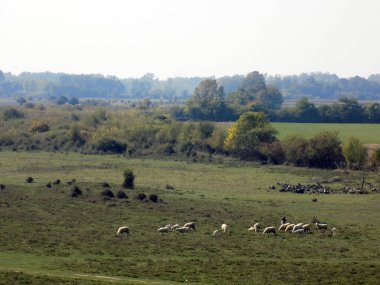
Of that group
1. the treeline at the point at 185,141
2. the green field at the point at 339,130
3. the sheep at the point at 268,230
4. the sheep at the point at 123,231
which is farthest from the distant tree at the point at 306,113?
the sheep at the point at 123,231

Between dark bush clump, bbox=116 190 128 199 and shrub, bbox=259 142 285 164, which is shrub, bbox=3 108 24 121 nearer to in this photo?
shrub, bbox=259 142 285 164

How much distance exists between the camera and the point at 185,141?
11456 cm

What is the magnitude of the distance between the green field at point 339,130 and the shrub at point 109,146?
26.0m

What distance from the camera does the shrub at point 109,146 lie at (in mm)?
112500

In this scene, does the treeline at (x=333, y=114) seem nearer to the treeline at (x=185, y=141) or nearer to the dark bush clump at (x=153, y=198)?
the treeline at (x=185, y=141)

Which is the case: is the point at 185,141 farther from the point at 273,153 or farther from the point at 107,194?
the point at 107,194

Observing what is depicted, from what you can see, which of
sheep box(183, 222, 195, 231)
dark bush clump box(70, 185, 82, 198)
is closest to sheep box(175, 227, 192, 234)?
sheep box(183, 222, 195, 231)

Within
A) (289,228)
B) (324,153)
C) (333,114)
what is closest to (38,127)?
(324,153)

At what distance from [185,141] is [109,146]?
438 inches

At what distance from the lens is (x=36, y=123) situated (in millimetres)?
130750

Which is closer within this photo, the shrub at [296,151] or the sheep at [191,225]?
the sheep at [191,225]

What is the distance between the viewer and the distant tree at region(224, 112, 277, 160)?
10556cm

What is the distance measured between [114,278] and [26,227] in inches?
597

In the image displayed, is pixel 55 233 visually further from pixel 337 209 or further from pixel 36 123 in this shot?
pixel 36 123
